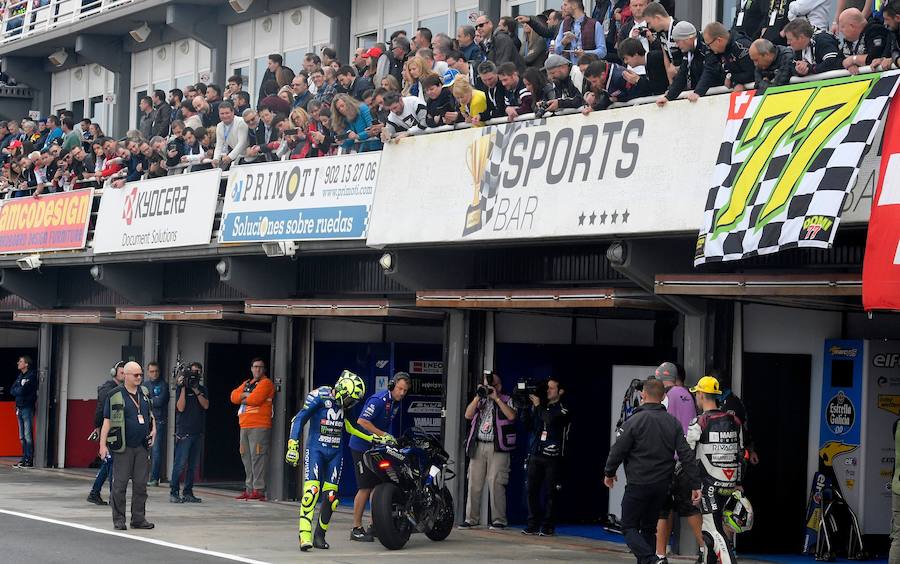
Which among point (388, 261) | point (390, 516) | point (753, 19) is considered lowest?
point (390, 516)

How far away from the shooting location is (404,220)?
53.6 feet

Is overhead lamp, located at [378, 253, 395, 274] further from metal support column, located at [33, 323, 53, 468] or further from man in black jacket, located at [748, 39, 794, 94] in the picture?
metal support column, located at [33, 323, 53, 468]

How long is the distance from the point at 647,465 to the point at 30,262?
15.6 metres

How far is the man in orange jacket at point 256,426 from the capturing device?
65.8 feet

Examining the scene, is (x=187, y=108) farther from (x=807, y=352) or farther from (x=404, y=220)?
(x=807, y=352)

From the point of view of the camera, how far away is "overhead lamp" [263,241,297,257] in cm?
1816

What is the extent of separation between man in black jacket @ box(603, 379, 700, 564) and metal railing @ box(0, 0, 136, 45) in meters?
18.9

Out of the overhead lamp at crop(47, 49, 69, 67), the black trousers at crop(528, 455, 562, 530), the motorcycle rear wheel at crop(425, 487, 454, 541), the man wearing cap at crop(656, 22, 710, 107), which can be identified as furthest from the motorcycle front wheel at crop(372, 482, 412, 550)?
the overhead lamp at crop(47, 49, 69, 67)

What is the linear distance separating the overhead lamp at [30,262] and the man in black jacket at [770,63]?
15491 millimetres

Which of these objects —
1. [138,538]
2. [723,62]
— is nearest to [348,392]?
[138,538]

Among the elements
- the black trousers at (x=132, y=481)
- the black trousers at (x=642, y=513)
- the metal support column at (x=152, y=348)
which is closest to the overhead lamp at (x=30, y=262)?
the metal support column at (x=152, y=348)

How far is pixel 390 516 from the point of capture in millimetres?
14406

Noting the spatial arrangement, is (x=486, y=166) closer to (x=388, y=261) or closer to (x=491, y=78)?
(x=491, y=78)

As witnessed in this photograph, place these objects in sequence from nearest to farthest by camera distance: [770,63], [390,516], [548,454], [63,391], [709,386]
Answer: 1. [770,63]
2. [709,386]
3. [390,516]
4. [548,454]
5. [63,391]
